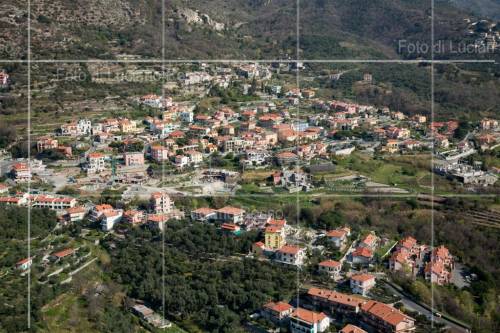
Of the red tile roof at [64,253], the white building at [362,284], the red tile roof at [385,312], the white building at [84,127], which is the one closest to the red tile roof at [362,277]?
the white building at [362,284]

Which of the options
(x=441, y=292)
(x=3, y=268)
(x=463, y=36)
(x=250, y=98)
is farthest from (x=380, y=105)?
(x=3, y=268)

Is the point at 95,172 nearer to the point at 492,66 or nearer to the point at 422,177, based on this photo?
the point at 422,177

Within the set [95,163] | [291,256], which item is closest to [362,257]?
[291,256]

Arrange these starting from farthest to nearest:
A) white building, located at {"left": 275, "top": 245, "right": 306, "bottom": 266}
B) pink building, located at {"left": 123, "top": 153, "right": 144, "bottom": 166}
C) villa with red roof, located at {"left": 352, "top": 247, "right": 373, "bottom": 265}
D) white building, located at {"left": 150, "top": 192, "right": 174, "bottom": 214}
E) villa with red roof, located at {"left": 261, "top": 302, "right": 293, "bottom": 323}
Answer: pink building, located at {"left": 123, "top": 153, "right": 144, "bottom": 166}
white building, located at {"left": 150, "top": 192, "right": 174, "bottom": 214}
villa with red roof, located at {"left": 352, "top": 247, "right": 373, "bottom": 265}
white building, located at {"left": 275, "top": 245, "right": 306, "bottom": 266}
villa with red roof, located at {"left": 261, "top": 302, "right": 293, "bottom": 323}

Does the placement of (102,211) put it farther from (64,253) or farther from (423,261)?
(423,261)

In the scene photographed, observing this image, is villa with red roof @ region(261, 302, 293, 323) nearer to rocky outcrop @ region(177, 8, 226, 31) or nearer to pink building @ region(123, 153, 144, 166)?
pink building @ region(123, 153, 144, 166)

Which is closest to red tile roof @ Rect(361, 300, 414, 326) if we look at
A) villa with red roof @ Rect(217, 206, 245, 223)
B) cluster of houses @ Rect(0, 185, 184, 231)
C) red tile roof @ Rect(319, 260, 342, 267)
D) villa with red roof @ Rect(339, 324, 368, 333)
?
villa with red roof @ Rect(339, 324, 368, 333)
